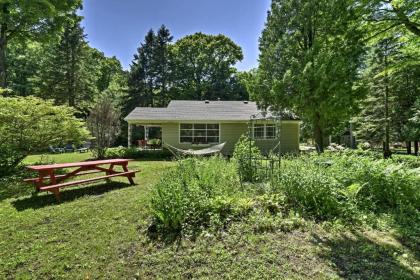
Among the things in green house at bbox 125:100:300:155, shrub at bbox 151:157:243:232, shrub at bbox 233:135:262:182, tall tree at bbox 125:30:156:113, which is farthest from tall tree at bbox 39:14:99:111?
shrub at bbox 151:157:243:232

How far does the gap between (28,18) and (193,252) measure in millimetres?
12365

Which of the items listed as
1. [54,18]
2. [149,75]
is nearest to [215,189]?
[54,18]

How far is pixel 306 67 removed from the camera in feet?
38.4

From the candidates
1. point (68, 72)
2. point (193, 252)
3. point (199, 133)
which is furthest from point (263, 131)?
point (68, 72)

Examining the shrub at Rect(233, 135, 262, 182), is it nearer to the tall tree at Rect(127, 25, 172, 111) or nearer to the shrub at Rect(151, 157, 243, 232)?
the shrub at Rect(151, 157, 243, 232)

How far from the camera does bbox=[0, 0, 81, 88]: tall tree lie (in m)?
10.7

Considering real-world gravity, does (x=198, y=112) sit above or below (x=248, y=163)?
above

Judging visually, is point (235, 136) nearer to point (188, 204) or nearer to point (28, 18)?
point (28, 18)

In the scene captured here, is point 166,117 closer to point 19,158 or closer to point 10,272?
point 19,158

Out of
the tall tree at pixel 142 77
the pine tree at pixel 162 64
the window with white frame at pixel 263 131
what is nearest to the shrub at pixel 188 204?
the window with white frame at pixel 263 131

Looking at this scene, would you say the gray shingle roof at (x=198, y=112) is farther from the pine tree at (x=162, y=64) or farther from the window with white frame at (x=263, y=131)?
the pine tree at (x=162, y=64)

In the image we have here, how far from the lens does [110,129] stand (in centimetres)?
1452

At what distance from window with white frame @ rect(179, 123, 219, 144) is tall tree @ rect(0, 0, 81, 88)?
8030mm

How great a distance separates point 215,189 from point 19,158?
7.55m
